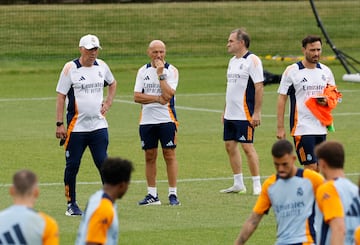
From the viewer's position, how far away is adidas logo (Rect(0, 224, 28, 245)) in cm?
832

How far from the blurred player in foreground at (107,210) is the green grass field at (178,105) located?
452 cm

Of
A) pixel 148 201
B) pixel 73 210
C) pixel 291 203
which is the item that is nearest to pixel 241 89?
pixel 148 201

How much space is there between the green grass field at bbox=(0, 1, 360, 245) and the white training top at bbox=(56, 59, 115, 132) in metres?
1.26

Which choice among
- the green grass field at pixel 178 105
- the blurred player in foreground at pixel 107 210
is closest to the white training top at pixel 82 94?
the green grass field at pixel 178 105

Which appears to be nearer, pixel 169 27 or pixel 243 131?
pixel 243 131

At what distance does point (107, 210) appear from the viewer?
8.96m

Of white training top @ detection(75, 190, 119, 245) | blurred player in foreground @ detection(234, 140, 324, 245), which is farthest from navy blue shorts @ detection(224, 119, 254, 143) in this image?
white training top @ detection(75, 190, 119, 245)

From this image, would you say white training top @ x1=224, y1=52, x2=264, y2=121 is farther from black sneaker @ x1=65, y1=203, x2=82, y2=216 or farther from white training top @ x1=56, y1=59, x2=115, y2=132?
black sneaker @ x1=65, y1=203, x2=82, y2=216

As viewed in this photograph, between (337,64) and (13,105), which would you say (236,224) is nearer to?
(13,105)

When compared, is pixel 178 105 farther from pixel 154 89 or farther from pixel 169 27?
pixel 169 27

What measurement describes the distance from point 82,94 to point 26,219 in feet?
23.7

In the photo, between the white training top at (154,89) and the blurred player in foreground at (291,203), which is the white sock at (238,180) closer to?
the white training top at (154,89)

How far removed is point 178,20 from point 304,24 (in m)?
5.52

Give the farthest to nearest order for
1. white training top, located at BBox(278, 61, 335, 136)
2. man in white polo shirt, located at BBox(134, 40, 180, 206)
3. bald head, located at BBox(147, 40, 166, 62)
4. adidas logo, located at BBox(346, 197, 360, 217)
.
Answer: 1. man in white polo shirt, located at BBox(134, 40, 180, 206)
2. bald head, located at BBox(147, 40, 166, 62)
3. white training top, located at BBox(278, 61, 335, 136)
4. adidas logo, located at BBox(346, 197, 360, 217)
